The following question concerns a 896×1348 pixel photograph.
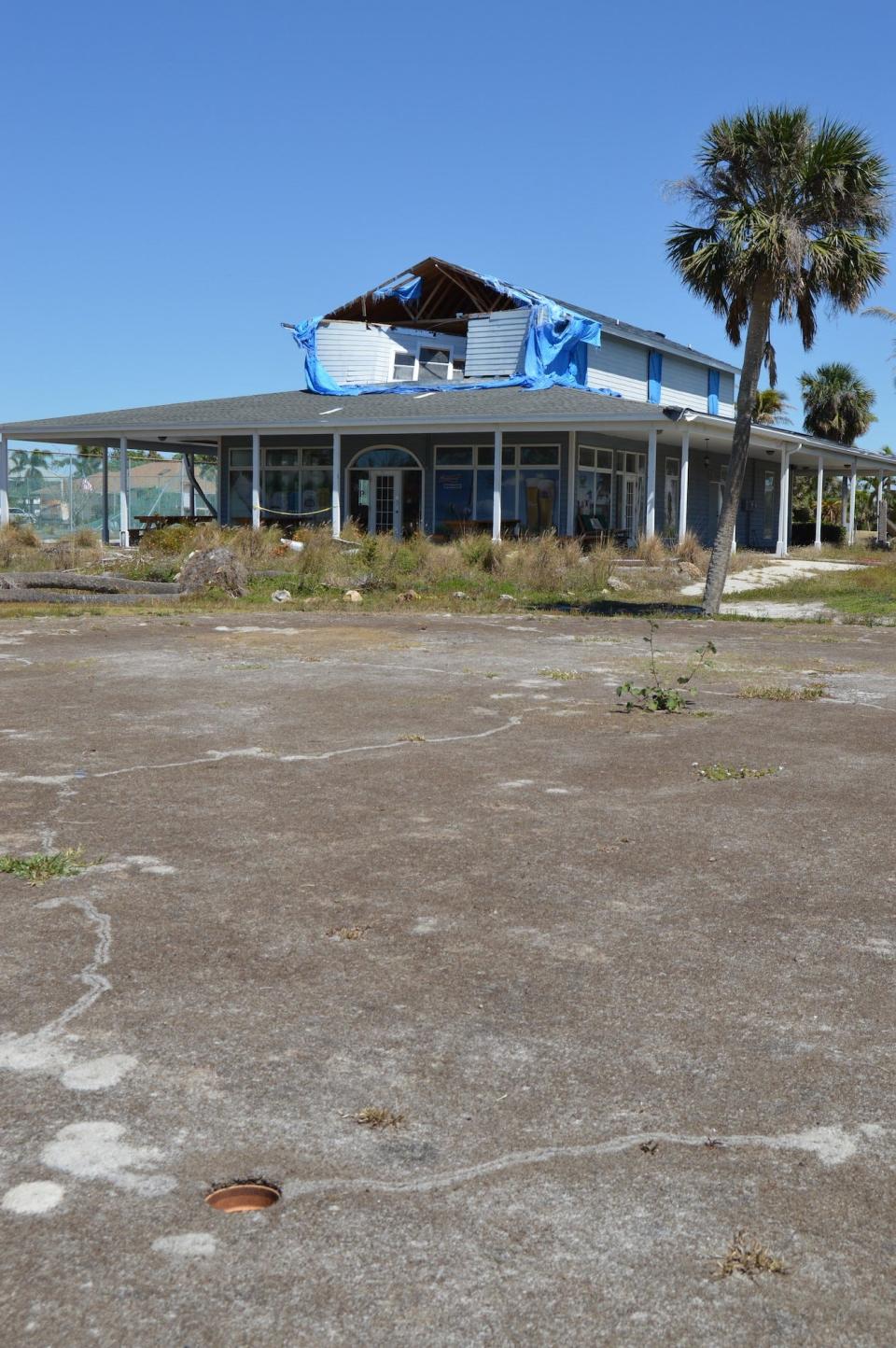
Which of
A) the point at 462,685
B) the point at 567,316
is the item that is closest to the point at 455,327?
the point at 567,316

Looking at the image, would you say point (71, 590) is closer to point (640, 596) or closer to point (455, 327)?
point (640, 596)

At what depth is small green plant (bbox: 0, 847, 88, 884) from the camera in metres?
5.23

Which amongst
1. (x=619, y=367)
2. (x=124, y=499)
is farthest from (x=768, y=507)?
(x=124, y=499)

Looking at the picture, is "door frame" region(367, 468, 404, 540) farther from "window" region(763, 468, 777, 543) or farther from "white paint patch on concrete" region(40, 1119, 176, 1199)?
"white paint patch on concrete" region(40, 1119, 176, 1199)

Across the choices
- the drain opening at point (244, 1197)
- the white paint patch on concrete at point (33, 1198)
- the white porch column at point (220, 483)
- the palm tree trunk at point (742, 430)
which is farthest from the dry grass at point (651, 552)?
the white paint patch on concrete at point (33, 1198)

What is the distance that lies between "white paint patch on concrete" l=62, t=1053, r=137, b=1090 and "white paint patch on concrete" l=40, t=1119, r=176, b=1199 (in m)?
0.21

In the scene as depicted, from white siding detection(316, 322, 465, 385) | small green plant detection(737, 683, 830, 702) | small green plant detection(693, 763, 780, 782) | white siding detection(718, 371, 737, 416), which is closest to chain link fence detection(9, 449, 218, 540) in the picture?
white siding detection(316, 322, 465, 385)

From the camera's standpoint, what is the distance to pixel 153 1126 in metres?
3.18

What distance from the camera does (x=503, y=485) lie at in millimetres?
33344

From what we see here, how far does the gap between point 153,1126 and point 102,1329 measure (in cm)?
78

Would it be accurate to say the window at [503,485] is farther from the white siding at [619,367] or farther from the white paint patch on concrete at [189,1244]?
the white paint patch on concrete at [189,1244]

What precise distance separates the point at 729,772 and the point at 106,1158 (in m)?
5.18

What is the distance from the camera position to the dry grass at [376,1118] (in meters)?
3.22

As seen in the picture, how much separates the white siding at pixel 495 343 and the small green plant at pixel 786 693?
2461 centimetres
